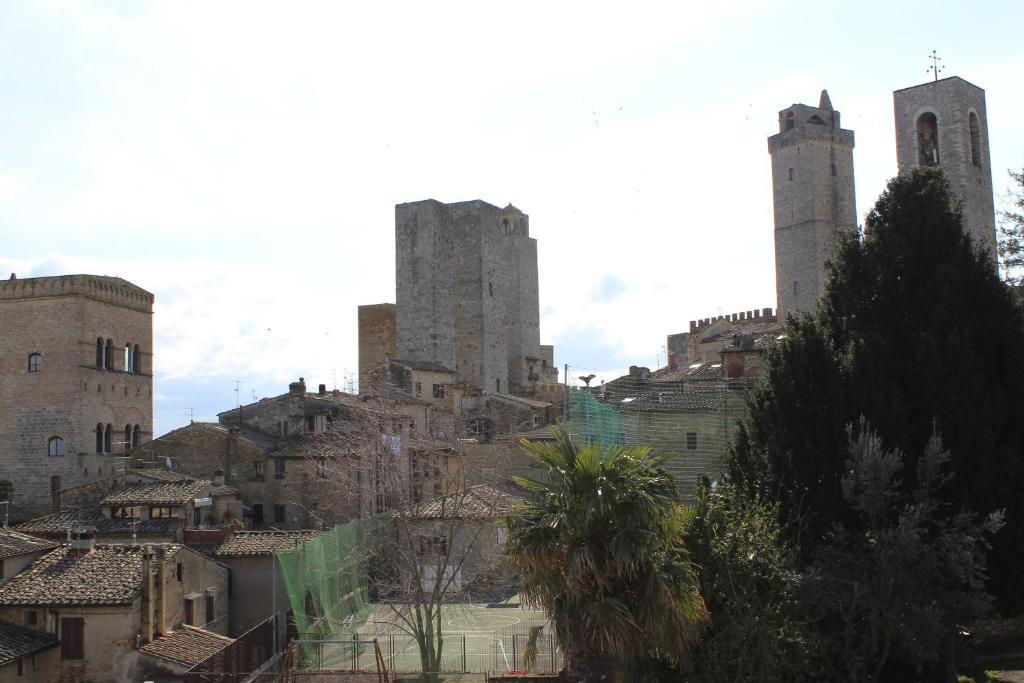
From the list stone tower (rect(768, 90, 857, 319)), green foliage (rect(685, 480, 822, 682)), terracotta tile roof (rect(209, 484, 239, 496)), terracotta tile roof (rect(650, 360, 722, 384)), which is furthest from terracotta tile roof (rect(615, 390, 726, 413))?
stone tower (rect(768, 90, 857, 319))

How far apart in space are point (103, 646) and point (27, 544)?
4.14 metres

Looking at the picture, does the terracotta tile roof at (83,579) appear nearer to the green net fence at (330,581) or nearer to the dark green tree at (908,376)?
the green net fence at (330,581)

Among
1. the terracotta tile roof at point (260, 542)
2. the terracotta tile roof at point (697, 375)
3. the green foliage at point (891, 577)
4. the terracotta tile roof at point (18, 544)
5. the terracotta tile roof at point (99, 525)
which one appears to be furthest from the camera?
the terracotta tile roof at point (697, 375)

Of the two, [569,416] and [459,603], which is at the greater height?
[569,416]

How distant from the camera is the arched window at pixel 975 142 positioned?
150ft

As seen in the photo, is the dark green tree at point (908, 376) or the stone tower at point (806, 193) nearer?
the dark green tree at point (908, 376)

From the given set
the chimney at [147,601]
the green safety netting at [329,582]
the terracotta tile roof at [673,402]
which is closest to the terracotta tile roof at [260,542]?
the green safety netting at [329,582]

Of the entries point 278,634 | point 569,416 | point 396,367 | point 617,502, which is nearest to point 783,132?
point 396,367

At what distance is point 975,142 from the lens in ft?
151

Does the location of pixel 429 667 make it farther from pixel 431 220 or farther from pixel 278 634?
pixel 431 220

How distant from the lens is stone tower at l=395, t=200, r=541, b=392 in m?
58.0

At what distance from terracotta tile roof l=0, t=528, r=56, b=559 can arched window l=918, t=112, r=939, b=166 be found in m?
36.5

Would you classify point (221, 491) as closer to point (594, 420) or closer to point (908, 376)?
point (594, 420)

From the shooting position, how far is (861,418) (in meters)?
15.1
